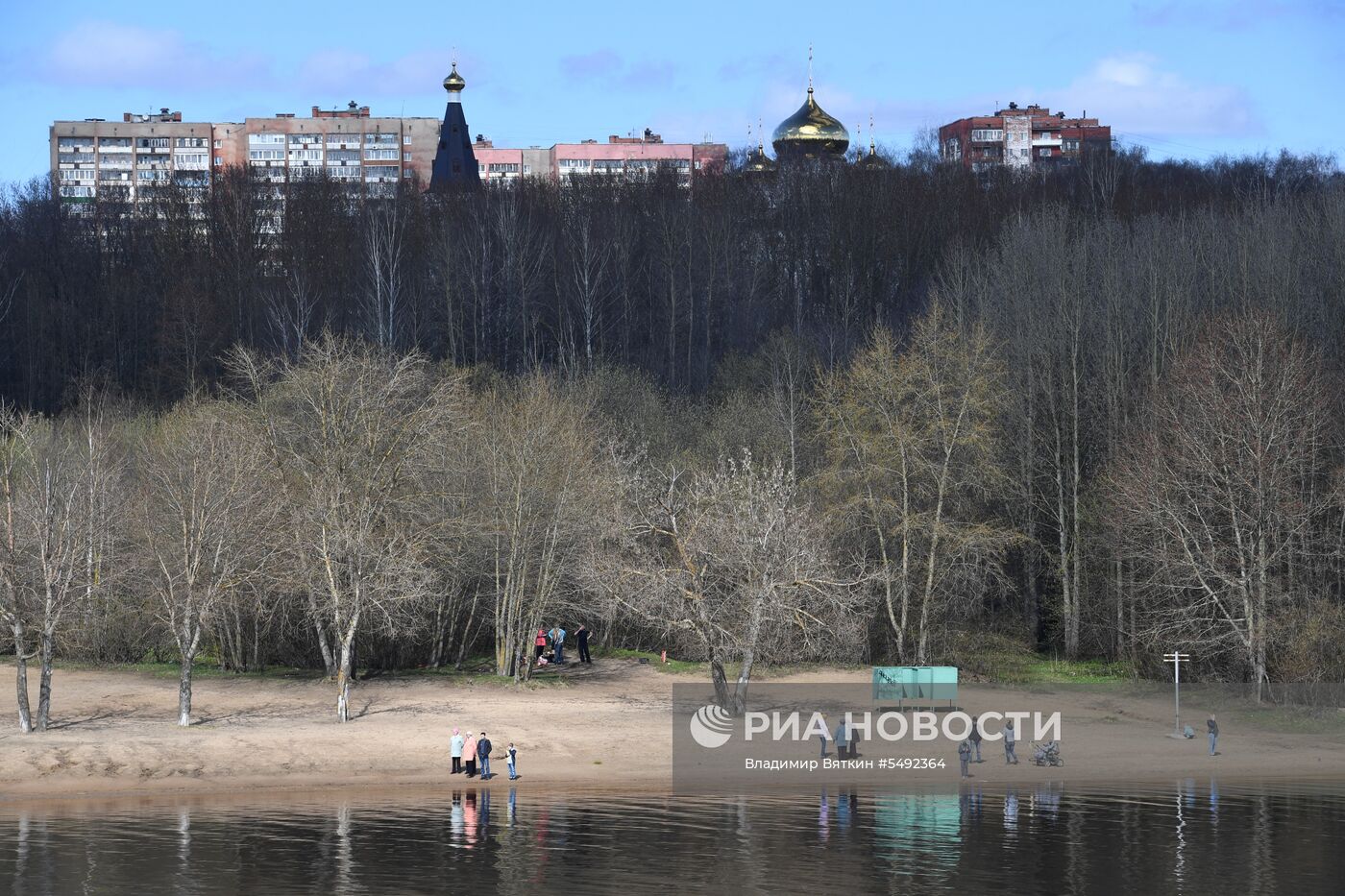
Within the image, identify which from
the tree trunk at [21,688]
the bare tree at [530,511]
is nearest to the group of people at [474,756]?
the bare tree at [530,511]

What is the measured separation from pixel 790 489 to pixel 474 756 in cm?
1543

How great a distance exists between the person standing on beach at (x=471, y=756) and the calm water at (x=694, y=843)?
175cm

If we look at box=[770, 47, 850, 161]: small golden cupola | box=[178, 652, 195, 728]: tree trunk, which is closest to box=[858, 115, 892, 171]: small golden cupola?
box=[770, 47, 850, 161]: small golden cupola

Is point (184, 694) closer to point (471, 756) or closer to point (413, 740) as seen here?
point (413, 740)

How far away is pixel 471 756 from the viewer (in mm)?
43312

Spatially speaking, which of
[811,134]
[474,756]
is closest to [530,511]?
[474,756]

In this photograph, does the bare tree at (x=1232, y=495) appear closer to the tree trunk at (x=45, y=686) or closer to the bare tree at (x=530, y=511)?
the bare tree at (x=530, y=511)

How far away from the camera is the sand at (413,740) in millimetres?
42062

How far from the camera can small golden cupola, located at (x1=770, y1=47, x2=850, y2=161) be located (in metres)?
146

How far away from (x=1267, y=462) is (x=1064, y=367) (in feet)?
52.1

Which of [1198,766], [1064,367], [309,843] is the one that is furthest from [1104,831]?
[1064,367]

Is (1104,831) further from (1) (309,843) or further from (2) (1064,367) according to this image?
(2) (1064,367)

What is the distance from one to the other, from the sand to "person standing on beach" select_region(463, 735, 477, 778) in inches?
30.0

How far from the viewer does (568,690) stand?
5534 centimetres
